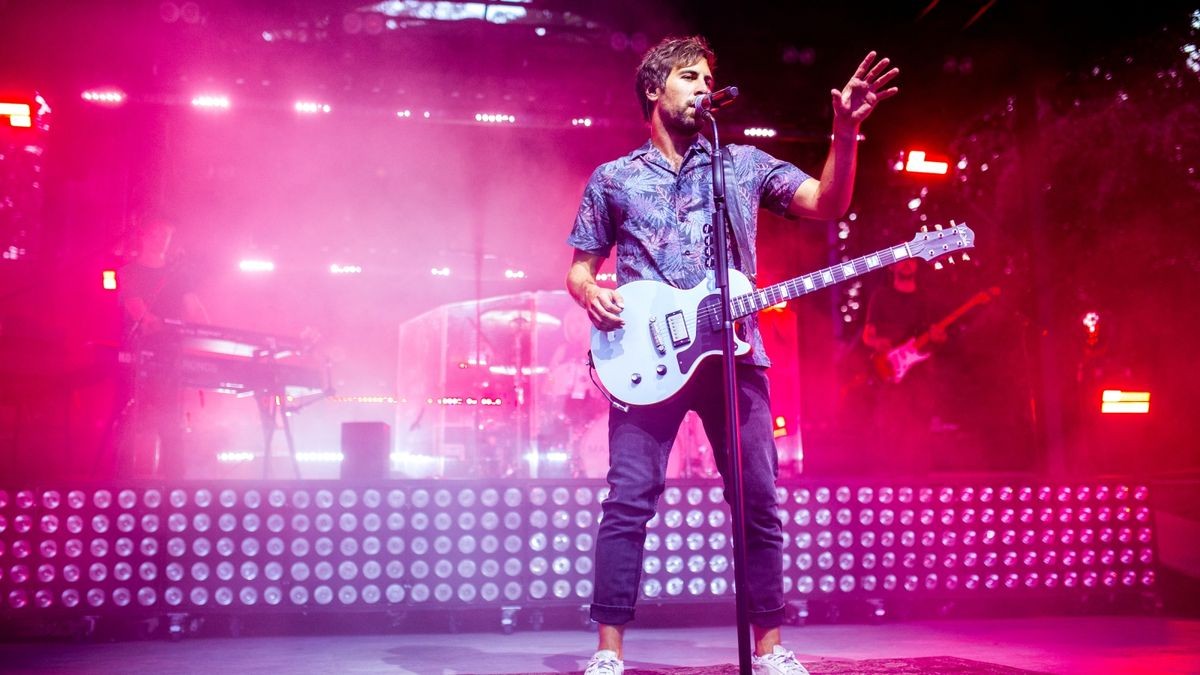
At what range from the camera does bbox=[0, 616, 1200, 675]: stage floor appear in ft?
9.77

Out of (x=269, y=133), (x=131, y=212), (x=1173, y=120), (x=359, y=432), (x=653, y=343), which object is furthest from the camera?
(x=269, y=133)

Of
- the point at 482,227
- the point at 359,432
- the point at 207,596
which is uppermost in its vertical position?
the point at 482,227

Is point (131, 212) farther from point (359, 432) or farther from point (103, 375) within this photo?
point (359, 432)

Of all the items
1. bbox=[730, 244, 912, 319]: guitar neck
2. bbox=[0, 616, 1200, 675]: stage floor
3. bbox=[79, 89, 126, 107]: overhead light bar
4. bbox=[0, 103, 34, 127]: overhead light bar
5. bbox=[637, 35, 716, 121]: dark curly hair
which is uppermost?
bbox=[79, 89, 126, 107]: overhead light bar

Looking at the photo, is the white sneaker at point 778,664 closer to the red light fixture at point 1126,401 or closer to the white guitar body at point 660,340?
the white guitar body at point 660,340

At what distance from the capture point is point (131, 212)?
6.81m

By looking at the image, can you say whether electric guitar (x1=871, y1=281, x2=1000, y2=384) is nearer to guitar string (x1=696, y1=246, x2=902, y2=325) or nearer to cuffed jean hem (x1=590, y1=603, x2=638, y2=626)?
guitar string (x1=696, y1=246, x2=902, y2=325)

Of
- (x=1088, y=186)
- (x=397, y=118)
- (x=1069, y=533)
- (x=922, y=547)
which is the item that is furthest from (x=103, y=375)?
(x=1088, y=186)

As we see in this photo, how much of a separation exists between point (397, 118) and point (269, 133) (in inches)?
98.5

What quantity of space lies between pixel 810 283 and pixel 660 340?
1.38ft

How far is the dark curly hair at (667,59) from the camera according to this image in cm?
239

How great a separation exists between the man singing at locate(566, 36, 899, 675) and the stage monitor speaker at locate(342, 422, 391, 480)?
2102mm

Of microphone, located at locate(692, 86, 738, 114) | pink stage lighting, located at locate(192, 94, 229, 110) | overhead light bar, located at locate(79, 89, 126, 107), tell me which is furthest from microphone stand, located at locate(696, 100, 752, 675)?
overhead light bar, located at locate(79, 89, 126, 107)

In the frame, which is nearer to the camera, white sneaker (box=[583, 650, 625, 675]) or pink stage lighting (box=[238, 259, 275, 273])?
white sneaker (box=[583, 650, 625, 675])
